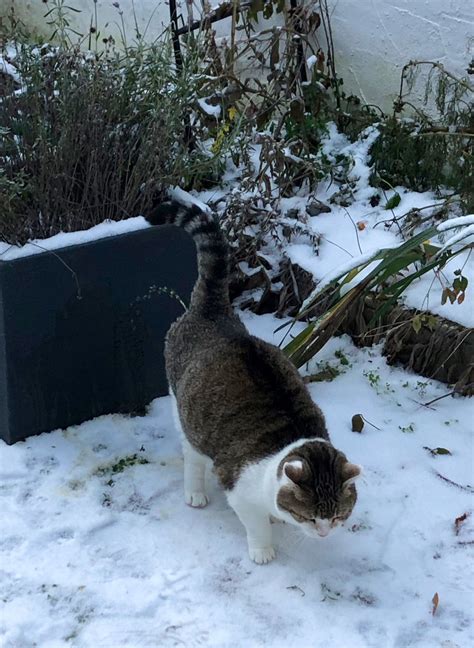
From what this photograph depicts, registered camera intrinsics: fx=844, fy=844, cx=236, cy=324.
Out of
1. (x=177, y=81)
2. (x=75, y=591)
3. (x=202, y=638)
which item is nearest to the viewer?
(x=202, y=638)

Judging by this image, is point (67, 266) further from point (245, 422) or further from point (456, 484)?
point (456, 484)

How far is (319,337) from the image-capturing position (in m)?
3.27

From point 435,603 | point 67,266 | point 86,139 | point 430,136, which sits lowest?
point 435,603

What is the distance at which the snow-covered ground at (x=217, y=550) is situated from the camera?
2178 mm

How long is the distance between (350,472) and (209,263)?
3.12 ft

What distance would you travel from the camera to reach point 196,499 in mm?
2672

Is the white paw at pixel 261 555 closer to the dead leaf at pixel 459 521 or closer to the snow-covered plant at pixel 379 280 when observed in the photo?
the dead leaf at pixel 459 521

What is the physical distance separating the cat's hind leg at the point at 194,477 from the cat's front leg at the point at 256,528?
0.27m

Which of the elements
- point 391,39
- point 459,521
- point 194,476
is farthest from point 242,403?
point 391,39

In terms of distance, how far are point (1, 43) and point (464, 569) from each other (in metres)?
2.46

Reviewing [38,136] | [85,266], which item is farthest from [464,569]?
[38,136]

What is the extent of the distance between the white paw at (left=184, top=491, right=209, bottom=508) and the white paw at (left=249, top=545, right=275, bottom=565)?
300 mm

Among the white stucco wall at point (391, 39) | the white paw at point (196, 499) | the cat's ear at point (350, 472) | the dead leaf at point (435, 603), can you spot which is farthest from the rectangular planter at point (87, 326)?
the white stucco wall at point (391, 39)

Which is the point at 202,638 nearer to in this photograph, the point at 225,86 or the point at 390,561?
the point at 390,561
